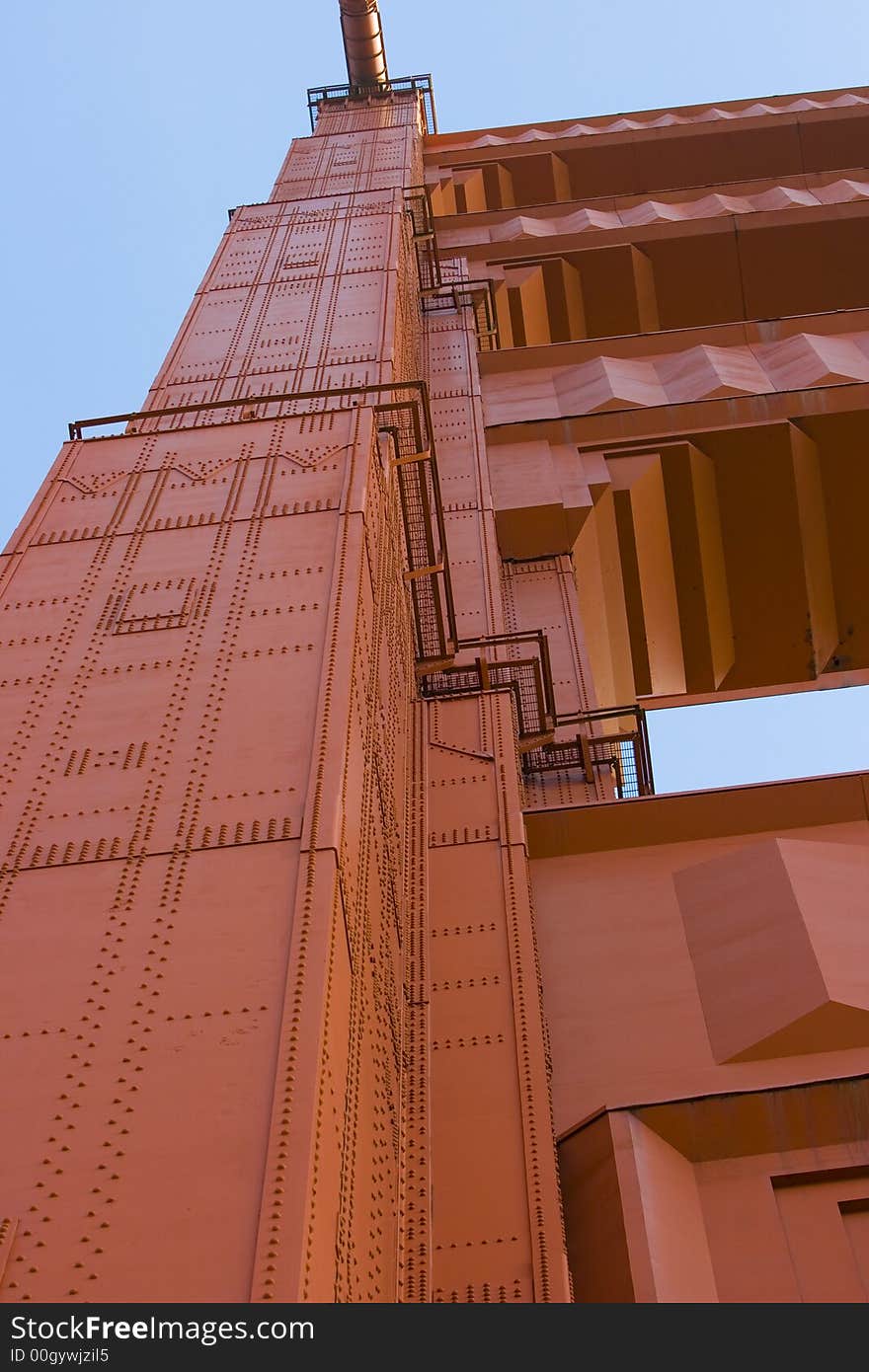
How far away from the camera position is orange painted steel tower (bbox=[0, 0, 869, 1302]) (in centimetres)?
463

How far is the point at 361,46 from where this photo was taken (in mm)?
37688

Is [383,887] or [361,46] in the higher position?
[361,46]

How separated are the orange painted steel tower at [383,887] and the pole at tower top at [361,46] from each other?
24618 millimetres

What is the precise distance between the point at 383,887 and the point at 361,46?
36688 millimetres

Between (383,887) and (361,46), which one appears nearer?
(383,887)

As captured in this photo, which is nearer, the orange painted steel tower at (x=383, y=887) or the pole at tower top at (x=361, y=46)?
the orange painted steel tower at (x=383, y=887)

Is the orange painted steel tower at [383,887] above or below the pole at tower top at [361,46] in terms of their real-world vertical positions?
below

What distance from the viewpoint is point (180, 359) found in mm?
14078

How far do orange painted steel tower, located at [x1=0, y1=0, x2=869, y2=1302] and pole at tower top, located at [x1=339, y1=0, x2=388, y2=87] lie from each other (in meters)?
24.6

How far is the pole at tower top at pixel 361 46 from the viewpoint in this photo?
37562 mm

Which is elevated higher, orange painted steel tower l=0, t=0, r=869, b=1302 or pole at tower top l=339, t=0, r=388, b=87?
pole at tower top l=339, t=0, r=388, b=87

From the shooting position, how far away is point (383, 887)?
6891mm

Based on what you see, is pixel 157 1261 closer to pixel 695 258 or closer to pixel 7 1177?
pixel 7 1177

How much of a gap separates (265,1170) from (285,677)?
302 cm
